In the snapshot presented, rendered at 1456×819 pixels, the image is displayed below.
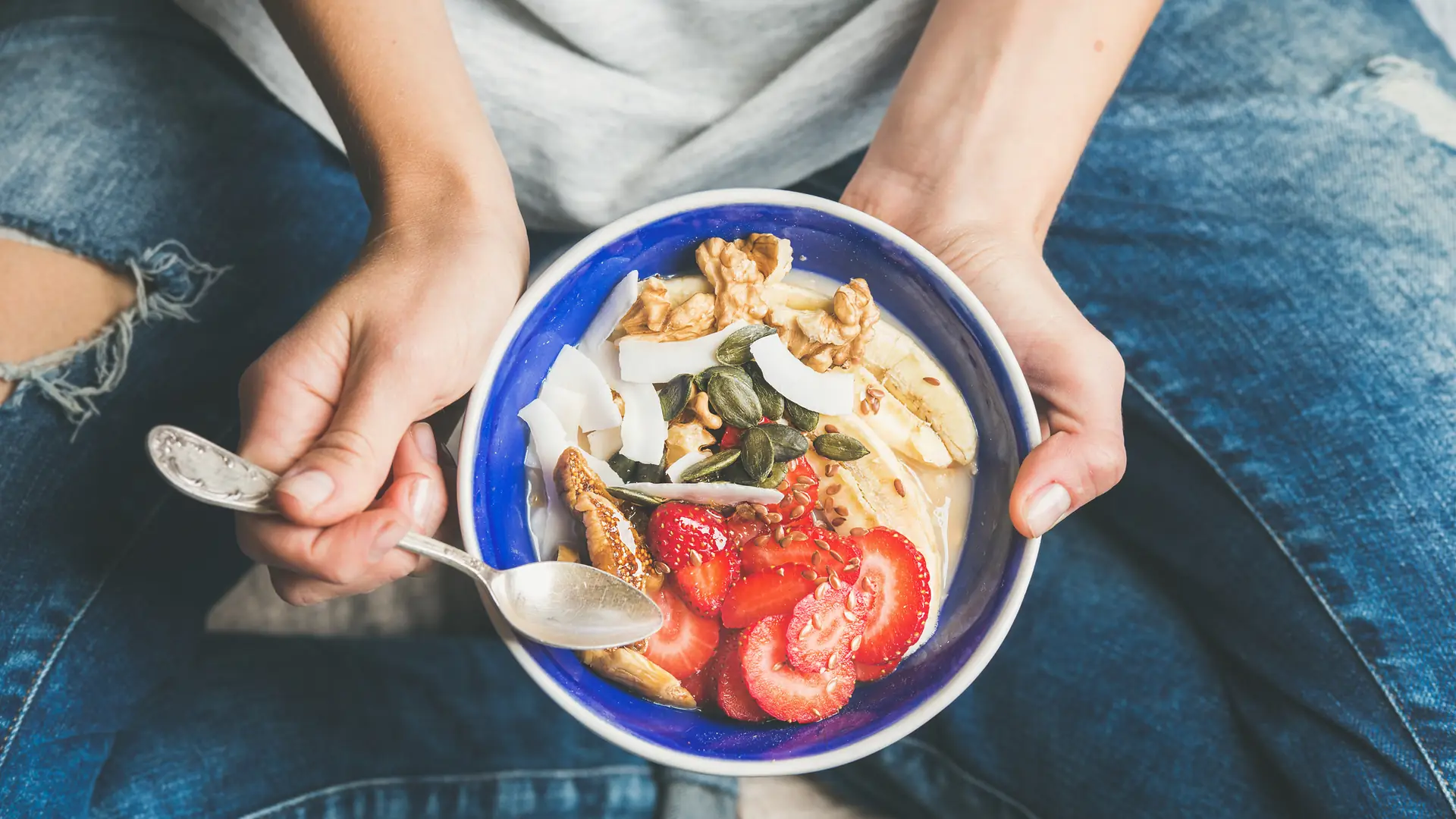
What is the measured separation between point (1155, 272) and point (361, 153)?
3.35ft

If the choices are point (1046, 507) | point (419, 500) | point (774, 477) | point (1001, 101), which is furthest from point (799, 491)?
point (1001, 101)

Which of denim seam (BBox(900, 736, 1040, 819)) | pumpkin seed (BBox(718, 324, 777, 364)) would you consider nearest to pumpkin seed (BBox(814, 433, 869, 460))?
pumpkin seed (BBox(718, 324, 777, 364))

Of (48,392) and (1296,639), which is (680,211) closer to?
(48,392)

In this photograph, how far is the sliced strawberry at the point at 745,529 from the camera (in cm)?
93

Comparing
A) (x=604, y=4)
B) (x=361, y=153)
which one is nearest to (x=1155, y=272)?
(x=604, y=4)

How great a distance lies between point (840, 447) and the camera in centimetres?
96

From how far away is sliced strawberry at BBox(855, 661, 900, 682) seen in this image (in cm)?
93

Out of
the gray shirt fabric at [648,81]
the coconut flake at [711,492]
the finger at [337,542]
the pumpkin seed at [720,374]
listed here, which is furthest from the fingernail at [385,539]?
the gray shirt fabric at [648,81]

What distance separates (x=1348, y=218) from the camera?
4.14ft

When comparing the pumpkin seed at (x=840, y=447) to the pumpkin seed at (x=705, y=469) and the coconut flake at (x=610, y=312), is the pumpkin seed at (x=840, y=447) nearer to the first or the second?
the pumpkin seed at (x=705, y=469)

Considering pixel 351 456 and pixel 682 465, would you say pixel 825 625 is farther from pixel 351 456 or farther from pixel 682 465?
pixel 351 456

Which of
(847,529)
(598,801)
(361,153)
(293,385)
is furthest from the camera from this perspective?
(598,801)

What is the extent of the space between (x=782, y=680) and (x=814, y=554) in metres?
0.12

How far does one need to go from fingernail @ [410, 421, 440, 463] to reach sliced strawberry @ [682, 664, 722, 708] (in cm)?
33
